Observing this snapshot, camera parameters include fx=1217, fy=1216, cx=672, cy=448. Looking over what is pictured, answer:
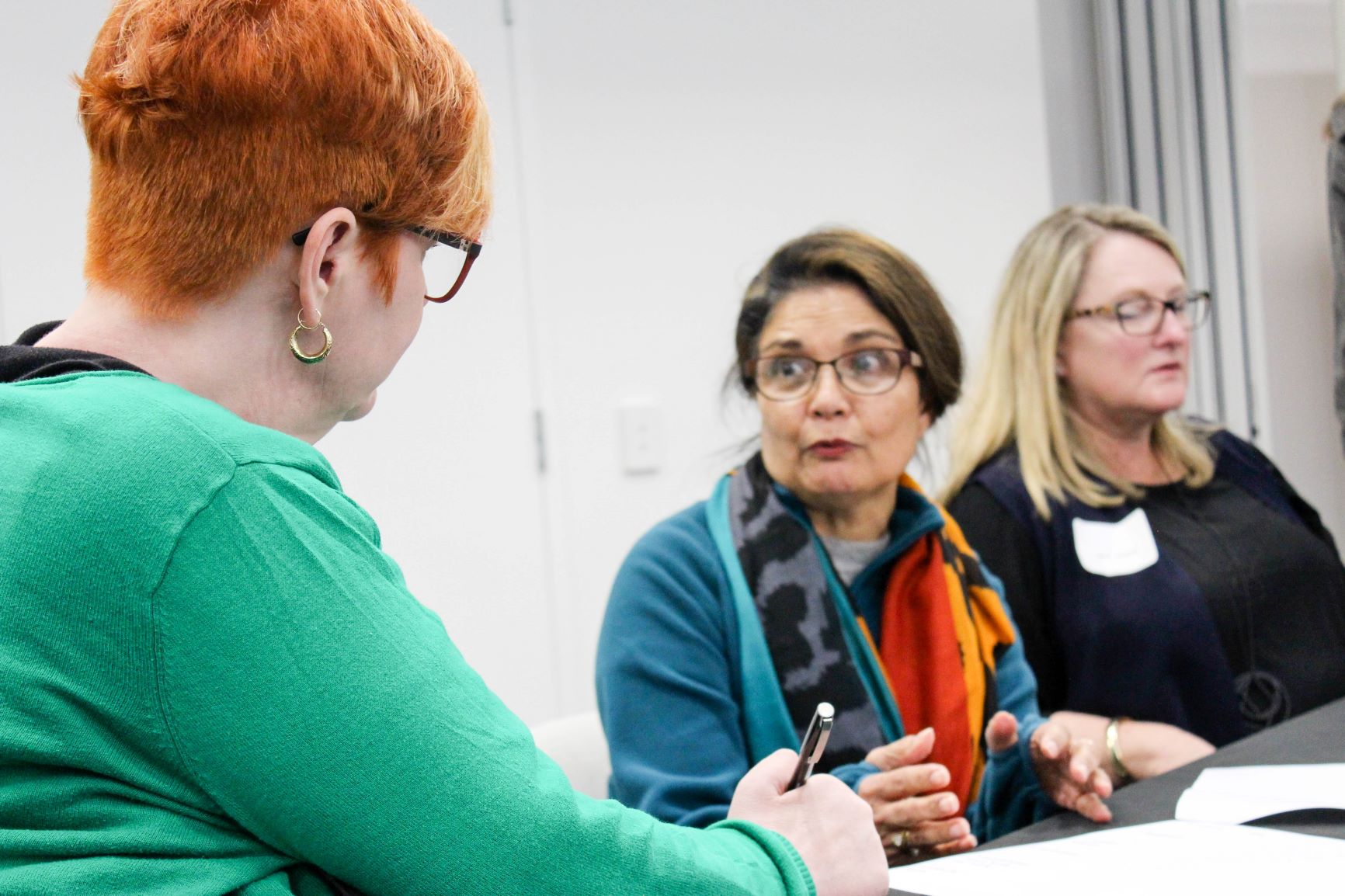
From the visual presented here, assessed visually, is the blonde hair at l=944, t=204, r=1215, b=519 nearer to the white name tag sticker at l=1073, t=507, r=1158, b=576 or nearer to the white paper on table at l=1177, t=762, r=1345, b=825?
the white name tag sticker at l=1073, t=507, r=1158, b=576

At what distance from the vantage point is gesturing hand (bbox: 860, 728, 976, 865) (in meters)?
1.16

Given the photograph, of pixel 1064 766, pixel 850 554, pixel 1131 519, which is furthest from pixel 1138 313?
pixel 1064 766

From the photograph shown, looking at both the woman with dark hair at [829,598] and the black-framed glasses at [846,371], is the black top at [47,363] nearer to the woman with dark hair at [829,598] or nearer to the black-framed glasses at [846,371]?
the woman with dark hair at [829,598]

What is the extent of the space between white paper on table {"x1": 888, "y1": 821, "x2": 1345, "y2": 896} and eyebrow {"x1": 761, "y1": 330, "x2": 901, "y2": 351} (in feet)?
2.46

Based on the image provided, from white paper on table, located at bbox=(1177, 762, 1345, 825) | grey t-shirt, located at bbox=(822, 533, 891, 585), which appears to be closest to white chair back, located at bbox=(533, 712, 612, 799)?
grey t-shirt, located at bbox=(822, 533, 891, 585)

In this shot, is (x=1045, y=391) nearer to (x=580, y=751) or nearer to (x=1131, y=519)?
(x=1131, y=519)

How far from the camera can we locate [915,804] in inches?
45.9

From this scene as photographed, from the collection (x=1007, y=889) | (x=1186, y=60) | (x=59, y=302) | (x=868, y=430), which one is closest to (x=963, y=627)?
(x=868, y=430)

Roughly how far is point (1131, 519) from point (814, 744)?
1.44 metres

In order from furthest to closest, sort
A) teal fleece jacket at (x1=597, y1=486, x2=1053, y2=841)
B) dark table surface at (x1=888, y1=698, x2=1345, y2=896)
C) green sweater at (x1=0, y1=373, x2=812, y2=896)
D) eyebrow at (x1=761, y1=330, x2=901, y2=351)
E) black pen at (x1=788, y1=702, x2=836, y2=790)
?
eyebrow at (x1=761, y1=330, x2=901, y2=351) → teal fleece jacket at (x1=597, y1=486, x2=1053, y2=841) → dark table surface at (x1=888, y1=698, x2=1345, y2=896) → black pen at (x1=788, y1=702, x2=836, y2=790) → green sweater at (x1=0, y1=373, x2=812, y2=896)

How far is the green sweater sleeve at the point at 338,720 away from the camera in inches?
24.7

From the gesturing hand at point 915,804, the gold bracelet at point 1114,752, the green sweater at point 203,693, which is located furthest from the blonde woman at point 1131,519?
the green sweater at point 203,693

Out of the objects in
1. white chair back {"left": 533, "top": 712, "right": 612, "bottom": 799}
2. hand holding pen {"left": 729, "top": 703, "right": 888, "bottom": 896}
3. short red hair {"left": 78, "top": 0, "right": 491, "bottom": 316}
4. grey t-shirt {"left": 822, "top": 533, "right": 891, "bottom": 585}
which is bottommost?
white chair back {"left": 533, "top": 712, "right": 612, "bottom": 799}

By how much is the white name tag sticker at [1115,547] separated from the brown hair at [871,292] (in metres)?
0.50
